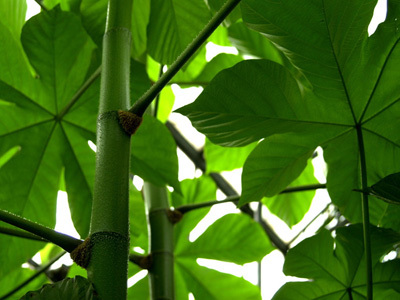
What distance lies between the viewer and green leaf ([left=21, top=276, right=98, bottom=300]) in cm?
66

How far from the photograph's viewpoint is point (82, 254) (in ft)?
2.33

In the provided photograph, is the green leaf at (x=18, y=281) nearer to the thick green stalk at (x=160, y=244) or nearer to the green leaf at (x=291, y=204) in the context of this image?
the thick green stalk at (x=160, y=244)

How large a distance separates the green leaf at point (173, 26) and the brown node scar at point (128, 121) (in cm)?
42

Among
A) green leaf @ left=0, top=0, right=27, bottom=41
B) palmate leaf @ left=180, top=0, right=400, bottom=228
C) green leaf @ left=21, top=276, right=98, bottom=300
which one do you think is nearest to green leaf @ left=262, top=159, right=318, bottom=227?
palmate leaf @ left=180, top=0, right=400, bottom=228

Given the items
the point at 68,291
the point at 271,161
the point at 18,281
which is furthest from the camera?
the point at 18,281

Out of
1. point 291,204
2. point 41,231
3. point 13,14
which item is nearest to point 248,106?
point 41,231

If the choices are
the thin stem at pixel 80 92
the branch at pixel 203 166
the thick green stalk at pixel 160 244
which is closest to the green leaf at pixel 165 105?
the thick green stalk at pixel 160 244

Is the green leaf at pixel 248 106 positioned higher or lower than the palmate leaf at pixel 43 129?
lower

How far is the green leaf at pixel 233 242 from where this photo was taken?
5.32 feet

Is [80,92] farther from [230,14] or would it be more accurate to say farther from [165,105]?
[165,105]

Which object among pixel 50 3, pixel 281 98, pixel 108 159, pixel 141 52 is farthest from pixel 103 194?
pixel 50 3

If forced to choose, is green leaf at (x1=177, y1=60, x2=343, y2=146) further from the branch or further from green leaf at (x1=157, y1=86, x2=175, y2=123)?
the branch

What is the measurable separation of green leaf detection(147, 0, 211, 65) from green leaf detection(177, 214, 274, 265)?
0.58 meters

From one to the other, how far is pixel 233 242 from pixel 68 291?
0.99 meters
